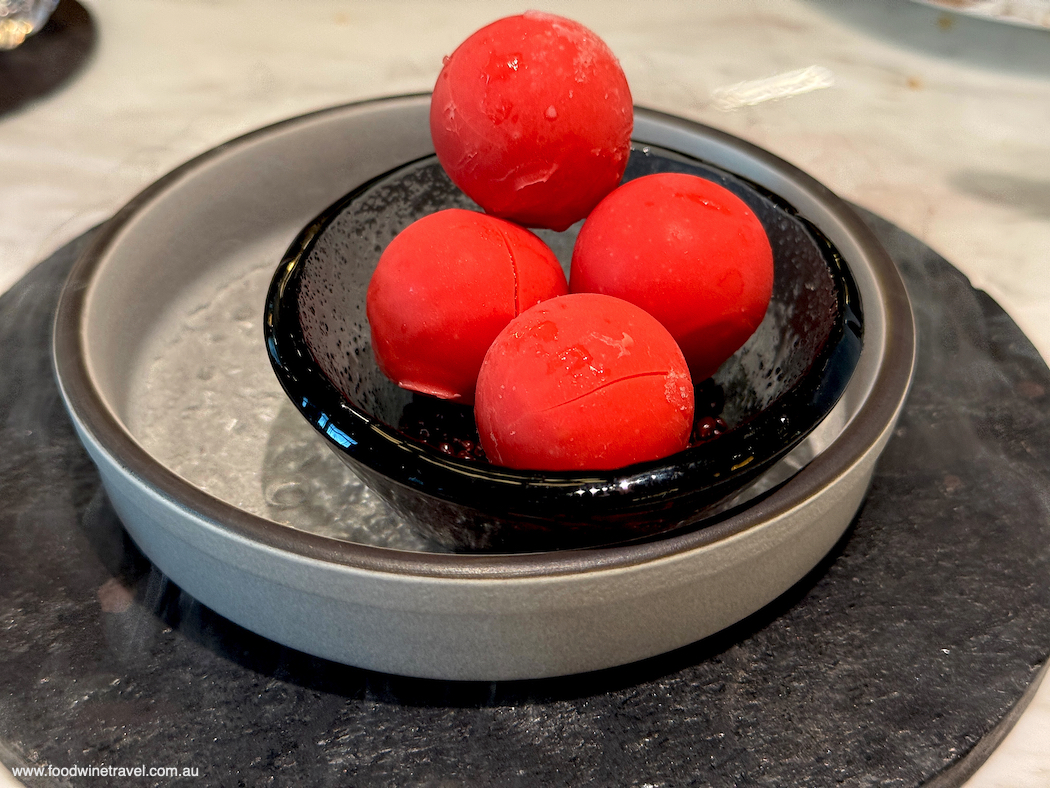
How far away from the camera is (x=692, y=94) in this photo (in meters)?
0.94

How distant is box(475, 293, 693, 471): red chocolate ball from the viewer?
1.14ft

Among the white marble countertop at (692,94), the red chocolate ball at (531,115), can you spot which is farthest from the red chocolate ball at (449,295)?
the white marble countertop at (692,94)

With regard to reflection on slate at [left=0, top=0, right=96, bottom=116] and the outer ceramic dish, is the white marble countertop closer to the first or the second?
reflection on slate at [left=0, top=0, right=96, bottom=116]

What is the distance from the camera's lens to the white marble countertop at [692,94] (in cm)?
74

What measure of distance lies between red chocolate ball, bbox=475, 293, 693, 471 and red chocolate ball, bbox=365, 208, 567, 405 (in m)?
0.03

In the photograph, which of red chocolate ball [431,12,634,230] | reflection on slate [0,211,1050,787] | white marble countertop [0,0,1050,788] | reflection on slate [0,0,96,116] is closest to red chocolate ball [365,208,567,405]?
red chocolate ball [431,12,634,230]

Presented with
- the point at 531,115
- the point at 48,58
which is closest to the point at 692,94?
the point at 531,115

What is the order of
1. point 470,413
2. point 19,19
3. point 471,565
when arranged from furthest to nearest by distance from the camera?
1. point 19,19
2. point 470,413
3. point 471,565

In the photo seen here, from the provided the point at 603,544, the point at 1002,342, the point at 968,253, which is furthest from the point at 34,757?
the point at 968,253

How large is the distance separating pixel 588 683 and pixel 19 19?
926 mm

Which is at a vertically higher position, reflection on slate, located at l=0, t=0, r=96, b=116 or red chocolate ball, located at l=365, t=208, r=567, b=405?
red chocolate ball, located at l=365, t=208, r=567, b=405

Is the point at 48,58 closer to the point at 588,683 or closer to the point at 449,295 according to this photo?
the point at 449,295

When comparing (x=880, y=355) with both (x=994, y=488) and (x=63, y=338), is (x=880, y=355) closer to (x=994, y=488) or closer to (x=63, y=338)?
(x=994, y=488)

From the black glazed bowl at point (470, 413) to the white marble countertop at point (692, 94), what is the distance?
26cm
